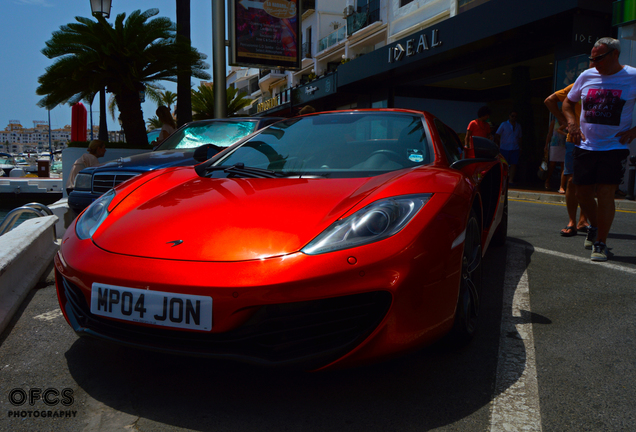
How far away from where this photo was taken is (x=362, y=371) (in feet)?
6.72

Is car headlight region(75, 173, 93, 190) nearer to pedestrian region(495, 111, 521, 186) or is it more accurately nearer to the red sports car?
the red sports car

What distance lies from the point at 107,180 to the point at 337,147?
10.5 feet

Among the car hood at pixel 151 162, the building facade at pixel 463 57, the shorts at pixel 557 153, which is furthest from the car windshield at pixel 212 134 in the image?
the building facade at pixel 463 57

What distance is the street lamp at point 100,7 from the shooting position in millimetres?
10234

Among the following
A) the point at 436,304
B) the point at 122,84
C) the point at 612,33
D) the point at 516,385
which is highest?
the point at 612,33

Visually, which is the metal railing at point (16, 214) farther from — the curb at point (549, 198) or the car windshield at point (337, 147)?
the curb at point (549, 198)

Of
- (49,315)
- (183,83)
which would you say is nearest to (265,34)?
(183,83)

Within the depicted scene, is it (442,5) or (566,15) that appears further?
Answer: (442,5)

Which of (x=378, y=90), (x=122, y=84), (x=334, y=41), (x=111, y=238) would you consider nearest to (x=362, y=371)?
(x=111, y=238)

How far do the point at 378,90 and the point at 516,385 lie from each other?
72.4 feet

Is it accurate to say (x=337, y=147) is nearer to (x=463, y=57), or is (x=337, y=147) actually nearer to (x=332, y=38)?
(x=463, y=57)

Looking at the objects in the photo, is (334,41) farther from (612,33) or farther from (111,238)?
(111,238)

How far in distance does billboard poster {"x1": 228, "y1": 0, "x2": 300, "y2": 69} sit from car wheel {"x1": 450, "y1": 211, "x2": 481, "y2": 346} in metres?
11.7

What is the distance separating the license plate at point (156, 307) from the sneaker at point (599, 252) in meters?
3.35
